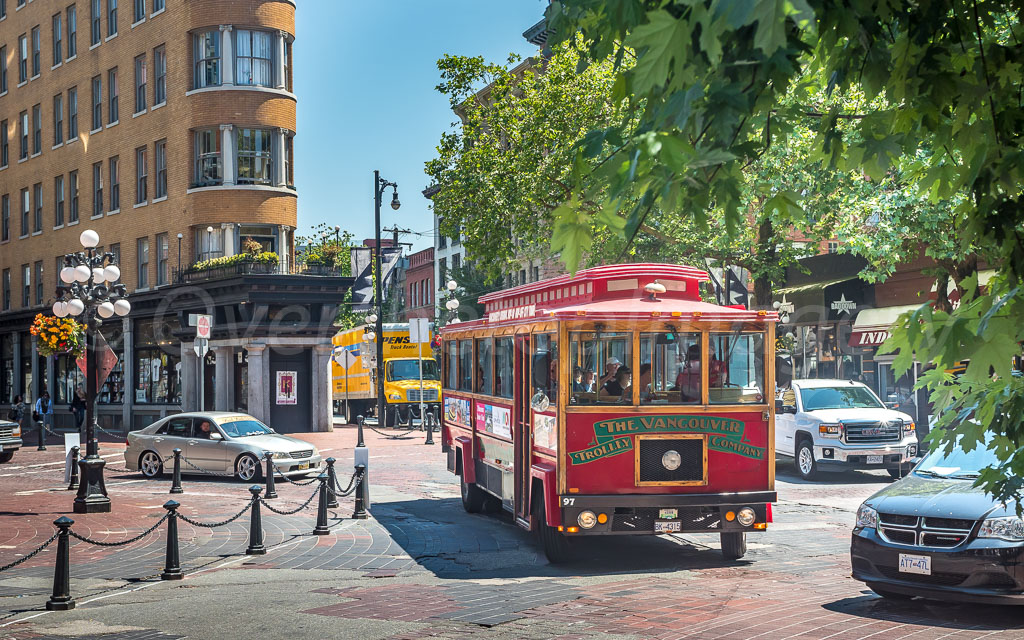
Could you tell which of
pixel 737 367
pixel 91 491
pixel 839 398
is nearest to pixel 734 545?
pixel 737 367

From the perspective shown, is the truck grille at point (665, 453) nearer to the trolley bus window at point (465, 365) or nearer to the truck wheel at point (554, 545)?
the truck wheel at point (554, 545)

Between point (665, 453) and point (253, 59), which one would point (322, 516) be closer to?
point (665, 453)

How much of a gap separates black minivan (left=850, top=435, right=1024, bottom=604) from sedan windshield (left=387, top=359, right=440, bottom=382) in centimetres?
3712

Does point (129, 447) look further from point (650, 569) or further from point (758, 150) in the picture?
point (758, 150)

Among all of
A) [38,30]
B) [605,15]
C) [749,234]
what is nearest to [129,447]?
[749,234]

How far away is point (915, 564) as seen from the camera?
9.33m

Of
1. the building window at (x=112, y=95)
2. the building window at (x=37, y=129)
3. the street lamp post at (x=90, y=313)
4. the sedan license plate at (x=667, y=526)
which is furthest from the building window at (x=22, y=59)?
the sedan license plate at (x=667, y=526)

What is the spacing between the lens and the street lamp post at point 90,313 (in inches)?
714

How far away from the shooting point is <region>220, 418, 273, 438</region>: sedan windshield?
23.2 m

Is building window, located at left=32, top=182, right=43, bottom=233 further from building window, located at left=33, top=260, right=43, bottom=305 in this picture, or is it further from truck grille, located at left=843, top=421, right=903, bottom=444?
truck grille, located at left=843, top=421, right=903, bottom=444

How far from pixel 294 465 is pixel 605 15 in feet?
61.9

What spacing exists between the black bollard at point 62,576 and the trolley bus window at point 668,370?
19.4ft

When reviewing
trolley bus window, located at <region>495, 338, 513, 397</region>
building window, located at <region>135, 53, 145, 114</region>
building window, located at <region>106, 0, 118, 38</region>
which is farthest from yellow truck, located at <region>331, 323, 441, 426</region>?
trolley bus window, located at <region>495, 338, 513, 397</region>

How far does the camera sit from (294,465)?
22203mm
